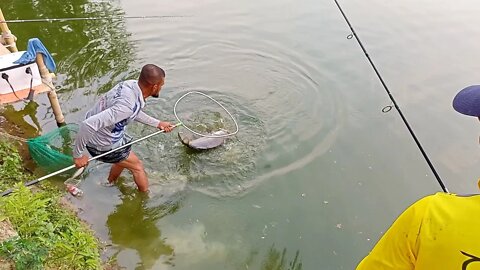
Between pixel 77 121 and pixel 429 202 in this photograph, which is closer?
pixel 429 202

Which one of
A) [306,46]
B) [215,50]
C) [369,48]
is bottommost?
[369,48]

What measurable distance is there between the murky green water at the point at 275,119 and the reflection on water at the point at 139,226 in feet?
0.05

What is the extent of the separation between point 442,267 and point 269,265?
11.0 ft

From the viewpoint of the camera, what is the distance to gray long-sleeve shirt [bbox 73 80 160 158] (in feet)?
14.7

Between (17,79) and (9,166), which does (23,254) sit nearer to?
(9,166)

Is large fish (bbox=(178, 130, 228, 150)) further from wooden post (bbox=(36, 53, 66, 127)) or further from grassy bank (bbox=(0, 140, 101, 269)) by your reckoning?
grassy bank (bbox=(0, 140, 101, 269))

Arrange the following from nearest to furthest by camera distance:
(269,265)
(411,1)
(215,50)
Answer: (269,265), (215,50), (411,1)

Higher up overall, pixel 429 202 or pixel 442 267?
pixel 429 202

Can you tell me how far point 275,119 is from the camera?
7191 mm

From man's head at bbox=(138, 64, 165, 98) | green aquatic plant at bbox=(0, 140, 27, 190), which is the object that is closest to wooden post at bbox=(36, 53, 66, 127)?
green aquatic plant at bbox=(0, 140, 27, 190)

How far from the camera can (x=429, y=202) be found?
1.91 meters

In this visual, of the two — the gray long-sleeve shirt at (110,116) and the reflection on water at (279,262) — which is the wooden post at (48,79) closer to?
the gray long-sleeve shirt at (110,116)

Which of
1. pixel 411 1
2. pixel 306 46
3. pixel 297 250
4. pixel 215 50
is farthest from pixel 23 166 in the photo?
pixel 411 1

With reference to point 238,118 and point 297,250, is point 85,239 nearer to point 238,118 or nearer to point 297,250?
point 297,250
